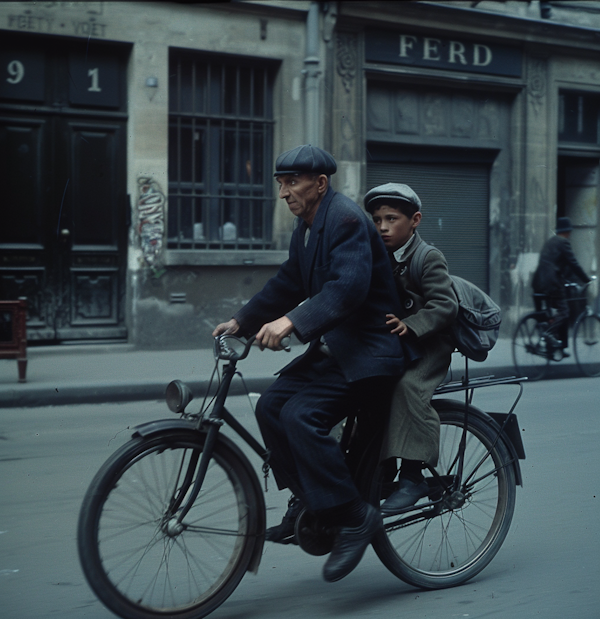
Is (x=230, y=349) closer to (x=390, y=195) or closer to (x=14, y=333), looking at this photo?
(x=390, y=195)

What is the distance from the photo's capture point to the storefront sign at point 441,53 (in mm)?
13320

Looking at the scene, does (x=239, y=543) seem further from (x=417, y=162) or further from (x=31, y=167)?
(x=417, y=162)

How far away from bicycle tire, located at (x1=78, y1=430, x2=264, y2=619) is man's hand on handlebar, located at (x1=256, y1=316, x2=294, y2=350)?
39 centimetres

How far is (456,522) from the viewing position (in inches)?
149

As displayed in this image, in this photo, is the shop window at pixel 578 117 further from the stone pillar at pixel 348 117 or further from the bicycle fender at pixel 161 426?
the bicycle fender at pixel 161 426

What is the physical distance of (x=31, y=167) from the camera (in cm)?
1123

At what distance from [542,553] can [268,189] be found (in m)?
9.36

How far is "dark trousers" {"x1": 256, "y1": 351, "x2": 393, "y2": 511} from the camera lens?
3.13 metres

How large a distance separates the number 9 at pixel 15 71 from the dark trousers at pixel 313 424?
8.99m

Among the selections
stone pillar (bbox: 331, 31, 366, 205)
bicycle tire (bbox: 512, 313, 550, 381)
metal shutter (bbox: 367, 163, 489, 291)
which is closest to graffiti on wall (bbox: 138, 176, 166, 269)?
stone pillar (bbox: 331, 31, 366, 205)

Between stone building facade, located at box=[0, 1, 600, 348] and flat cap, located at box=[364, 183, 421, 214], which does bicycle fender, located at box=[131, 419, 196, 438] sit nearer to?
flat cap, located at box=[364, 183, 421, 214]

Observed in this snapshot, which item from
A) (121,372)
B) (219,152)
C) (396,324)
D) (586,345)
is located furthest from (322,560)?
(219,152)

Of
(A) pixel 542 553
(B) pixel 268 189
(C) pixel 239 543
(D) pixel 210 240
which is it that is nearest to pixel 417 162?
(B) pixel 268 189

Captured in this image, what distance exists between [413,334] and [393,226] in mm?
415
